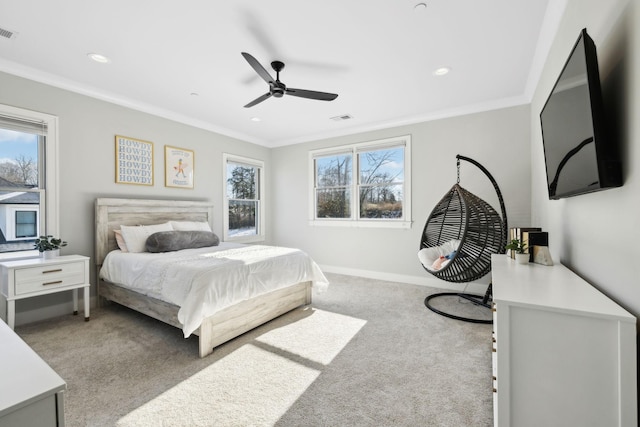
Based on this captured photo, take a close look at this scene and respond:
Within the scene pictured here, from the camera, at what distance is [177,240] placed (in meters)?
3.47

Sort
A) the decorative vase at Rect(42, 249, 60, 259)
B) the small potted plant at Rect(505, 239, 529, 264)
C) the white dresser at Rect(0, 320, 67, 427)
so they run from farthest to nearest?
the decorative vase at Rect(42, 249, 60, 259)
the small potted plant at Rect(505, 239, 529, 264)
the white dresser at Rect(0, 320, 67, 427)

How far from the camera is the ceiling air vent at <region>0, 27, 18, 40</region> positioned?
2354 millimetres

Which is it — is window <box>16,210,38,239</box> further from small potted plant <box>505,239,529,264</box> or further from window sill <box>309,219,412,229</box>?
small potted plant <box>505,239,529,264</box>

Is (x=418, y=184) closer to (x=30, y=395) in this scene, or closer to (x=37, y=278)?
(x=30, y=395)

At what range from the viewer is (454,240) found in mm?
3654

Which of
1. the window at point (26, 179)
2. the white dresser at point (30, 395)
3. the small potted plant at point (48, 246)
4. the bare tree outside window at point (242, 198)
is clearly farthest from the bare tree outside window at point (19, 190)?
the white dresser at point (30, 395)

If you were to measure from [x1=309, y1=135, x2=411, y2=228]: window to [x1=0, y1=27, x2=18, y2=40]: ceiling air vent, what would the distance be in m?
3.92

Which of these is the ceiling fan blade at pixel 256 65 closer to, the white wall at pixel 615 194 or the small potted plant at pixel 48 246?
the white wall at pixel 615 194

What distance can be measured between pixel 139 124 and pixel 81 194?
116 cm

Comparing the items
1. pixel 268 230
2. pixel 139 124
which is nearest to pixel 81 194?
pixel 139 124

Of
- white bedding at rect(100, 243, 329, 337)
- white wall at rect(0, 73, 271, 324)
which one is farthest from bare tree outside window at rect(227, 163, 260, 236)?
white bedding at rect(100, 243, 329, 337)

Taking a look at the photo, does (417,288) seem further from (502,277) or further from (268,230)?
(268,230)

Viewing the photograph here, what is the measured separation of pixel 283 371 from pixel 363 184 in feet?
11.4

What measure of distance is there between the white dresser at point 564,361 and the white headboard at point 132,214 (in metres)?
3.98
